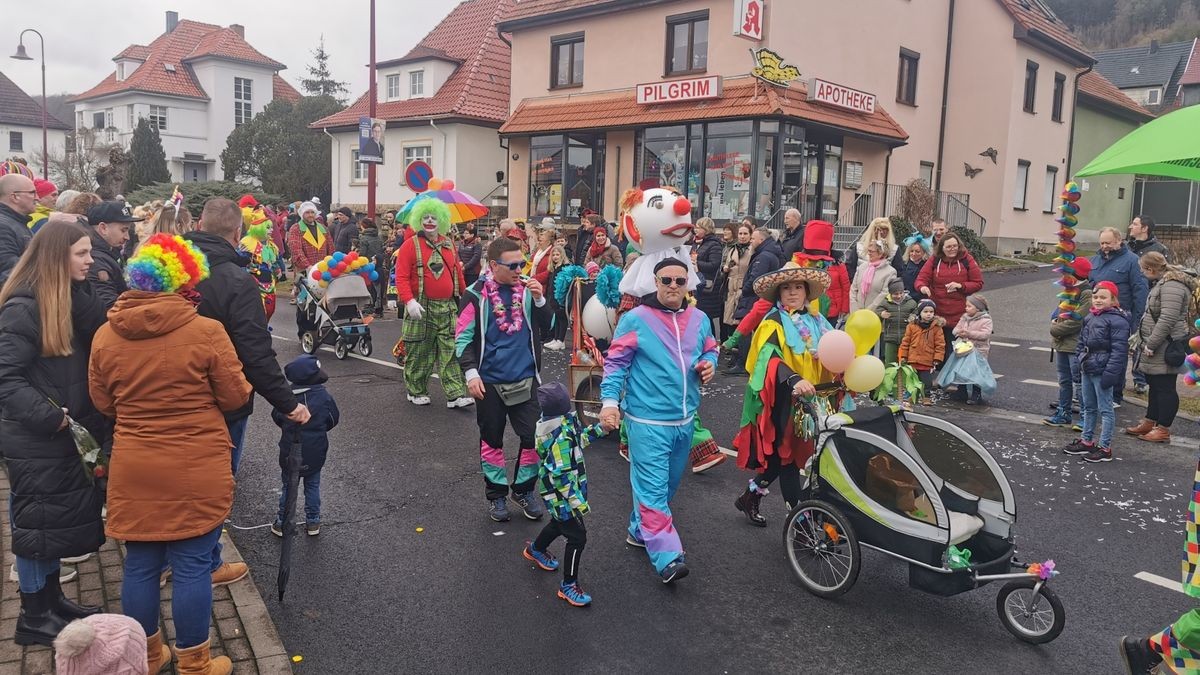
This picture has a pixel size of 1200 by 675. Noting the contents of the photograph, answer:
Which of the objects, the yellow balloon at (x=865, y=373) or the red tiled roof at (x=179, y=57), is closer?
the yellow balloon at (x=865, y=373)

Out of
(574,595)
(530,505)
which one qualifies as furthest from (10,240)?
(574,595)

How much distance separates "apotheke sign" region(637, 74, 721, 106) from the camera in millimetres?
20375

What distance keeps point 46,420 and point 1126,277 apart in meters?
9.47

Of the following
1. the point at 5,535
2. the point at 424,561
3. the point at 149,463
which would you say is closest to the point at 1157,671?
the point at 424,561

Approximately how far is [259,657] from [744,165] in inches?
727

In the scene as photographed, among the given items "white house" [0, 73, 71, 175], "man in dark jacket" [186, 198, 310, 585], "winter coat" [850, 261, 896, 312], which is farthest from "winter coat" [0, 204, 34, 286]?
"white house" [0, 73, 71, 175]

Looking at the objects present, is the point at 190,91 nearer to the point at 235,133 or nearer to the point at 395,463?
the point at 235,133

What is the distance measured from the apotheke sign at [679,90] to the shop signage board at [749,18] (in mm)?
1345

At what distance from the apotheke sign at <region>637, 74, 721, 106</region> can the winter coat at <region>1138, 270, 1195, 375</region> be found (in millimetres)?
13752

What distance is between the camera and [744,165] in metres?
20.7

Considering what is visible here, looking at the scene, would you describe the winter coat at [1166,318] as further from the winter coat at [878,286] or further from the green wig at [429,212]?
the green wig at [429,212]

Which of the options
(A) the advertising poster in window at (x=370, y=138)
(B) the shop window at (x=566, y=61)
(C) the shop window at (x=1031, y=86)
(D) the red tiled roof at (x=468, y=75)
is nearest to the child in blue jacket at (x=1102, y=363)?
(A) the advertising poster in window at (x=370, y=138)

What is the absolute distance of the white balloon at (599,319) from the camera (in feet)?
24.1

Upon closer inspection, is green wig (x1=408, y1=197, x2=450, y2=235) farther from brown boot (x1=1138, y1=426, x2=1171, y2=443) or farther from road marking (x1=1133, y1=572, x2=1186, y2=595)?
brown boot (x1=1138, y1=426, x2=1171, y2=443)
